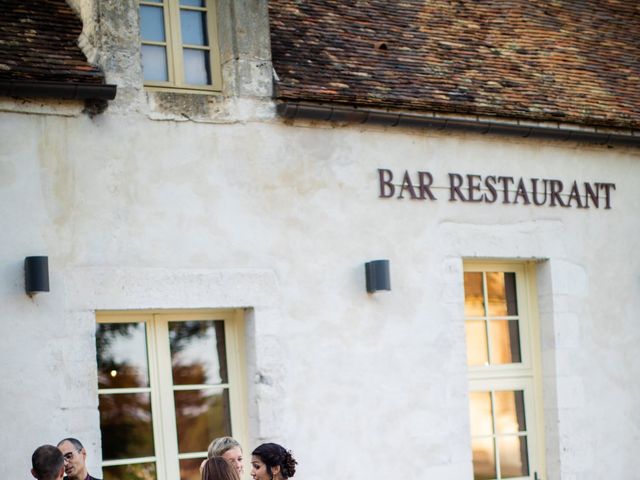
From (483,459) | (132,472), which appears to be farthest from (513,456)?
(132,472)

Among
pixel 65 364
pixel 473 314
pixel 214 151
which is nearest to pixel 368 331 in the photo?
pixel 473 314

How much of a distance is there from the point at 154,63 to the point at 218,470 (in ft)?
12.5

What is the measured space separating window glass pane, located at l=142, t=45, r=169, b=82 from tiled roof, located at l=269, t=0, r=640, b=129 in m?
0.87

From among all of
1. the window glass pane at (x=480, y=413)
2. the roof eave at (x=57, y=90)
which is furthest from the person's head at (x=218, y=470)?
the window glass pane at (x=480, y=413)

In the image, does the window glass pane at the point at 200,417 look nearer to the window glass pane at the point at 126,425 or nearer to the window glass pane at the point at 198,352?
the window glass pane at the point at 198,352

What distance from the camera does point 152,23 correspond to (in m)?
8.88

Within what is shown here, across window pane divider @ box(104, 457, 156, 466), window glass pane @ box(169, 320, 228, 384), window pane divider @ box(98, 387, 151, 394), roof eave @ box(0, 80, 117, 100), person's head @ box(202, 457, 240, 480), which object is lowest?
window pane divider @ box(104, 457, 156, 466)

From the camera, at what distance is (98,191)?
8.24m

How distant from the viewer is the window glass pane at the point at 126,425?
8320 millimetres

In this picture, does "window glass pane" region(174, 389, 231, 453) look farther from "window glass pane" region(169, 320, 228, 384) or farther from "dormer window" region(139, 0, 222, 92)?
"dormer window" region(139, 0, 222, 92)

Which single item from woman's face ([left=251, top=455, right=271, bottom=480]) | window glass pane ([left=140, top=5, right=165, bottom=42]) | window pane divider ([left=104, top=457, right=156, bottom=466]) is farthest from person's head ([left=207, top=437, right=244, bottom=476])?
window glass pane ([left=140, top=5, right=165, bottom=42])

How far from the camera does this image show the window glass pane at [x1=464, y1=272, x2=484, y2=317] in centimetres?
998

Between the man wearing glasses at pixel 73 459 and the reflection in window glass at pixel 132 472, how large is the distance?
121 centimetres

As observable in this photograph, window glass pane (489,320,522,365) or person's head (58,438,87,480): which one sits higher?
window glass pane (489,320,522,365)
